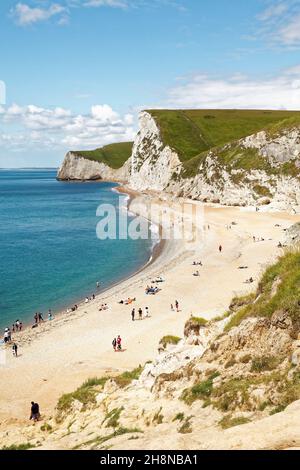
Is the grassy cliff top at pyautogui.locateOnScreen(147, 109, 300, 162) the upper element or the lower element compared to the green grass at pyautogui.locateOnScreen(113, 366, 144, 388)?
upper

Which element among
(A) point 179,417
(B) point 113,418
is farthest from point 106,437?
(A) point 179,417

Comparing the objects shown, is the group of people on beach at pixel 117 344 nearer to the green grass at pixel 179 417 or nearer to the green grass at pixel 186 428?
→ the green grass at pixel 179 417

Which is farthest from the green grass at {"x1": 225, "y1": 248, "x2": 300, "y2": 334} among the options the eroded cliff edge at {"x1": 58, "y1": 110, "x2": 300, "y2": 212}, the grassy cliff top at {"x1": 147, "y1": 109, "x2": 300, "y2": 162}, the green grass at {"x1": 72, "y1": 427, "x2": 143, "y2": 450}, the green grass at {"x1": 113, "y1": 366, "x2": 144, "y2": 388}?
the grassy cliff top at {"x1": 147, "y1": 109, "x2": 300, "y2": 162}

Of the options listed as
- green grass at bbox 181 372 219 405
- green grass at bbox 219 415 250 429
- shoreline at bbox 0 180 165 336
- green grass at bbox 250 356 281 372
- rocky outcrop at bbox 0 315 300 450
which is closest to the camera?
rocky outcrop at bbox 0 315 300 450

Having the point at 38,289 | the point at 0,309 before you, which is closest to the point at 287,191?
the point at 38,289

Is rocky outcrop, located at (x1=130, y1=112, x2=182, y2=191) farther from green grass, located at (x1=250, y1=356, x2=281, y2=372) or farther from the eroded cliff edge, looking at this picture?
green grass, located at (x1=250, y1=356, x2=281, y2=372)

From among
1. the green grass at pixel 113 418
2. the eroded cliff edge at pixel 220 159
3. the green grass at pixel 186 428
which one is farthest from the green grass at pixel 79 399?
the eroded cliff edge at pixel 220 159
